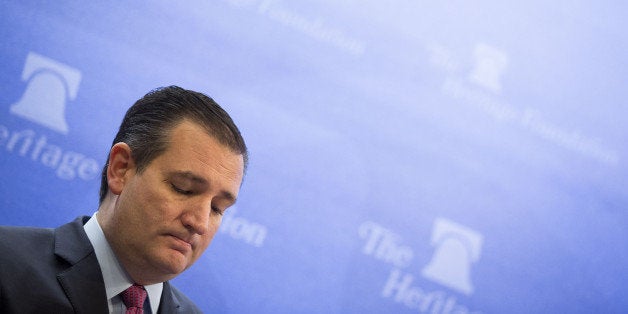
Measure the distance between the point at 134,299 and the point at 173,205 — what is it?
25 cm

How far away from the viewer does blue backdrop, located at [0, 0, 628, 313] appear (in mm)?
2182

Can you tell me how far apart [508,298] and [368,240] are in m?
0.69

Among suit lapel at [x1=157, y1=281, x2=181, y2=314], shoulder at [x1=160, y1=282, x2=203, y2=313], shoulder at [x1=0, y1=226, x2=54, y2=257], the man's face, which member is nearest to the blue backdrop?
shoulder at [x1=160, y1=282, x2=203, y2=313]

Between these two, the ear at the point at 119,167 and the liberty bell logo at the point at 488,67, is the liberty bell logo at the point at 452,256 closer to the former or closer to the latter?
the liberty bell logo at the point at 488,67

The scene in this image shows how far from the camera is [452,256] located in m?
2.58

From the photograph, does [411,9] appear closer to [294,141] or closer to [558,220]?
[294,141]

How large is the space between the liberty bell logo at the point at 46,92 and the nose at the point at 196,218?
1.04m

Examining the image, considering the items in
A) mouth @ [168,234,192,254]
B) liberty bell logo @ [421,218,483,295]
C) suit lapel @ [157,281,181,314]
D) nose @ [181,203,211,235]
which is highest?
liberty bell logo @ [421,218,483,295]

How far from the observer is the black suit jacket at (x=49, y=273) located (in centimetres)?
124

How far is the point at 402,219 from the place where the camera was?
99.5 inches

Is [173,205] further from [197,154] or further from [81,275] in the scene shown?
[81,275]

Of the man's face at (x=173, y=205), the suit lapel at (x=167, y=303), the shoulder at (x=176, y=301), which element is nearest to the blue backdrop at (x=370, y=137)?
the shoulder at (x=176, y=301)

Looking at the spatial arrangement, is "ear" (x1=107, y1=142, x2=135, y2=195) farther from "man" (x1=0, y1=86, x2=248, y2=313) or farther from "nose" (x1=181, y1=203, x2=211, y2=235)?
"nose" (x1=181, y1=203, x2=211, y2=235)

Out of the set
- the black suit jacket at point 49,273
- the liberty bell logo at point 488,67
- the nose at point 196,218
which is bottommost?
the black suit jacket at point 49,273
